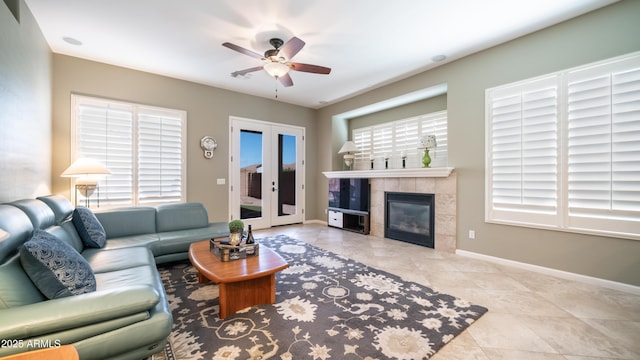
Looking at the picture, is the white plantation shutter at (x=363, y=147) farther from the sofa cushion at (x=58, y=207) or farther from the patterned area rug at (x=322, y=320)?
the sofa cushion at (x=58, y=207)

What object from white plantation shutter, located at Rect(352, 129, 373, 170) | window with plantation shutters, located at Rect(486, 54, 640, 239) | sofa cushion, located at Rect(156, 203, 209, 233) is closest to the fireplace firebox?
window with plantation shutters, located at Rect(486, 54, 640, 239)

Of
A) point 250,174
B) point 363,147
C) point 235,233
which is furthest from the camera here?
point 363,147

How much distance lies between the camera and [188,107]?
4.80 m

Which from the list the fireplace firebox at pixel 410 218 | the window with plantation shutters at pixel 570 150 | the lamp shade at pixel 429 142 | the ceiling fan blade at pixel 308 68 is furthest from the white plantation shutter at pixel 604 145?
the ceiling fan blade at pixel 308 68

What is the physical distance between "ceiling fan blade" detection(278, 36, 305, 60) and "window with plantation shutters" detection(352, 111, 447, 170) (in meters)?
2.79

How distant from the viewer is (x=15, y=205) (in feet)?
6.43

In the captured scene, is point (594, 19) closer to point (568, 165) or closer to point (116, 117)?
point (568, 165)

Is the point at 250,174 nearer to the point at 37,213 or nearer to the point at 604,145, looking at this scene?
the point at 37,213

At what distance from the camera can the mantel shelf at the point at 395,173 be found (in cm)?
401

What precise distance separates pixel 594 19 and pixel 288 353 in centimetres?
449

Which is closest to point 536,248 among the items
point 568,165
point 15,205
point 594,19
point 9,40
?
point 568,165

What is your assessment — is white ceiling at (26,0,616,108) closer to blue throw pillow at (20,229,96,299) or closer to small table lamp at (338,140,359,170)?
small table lamp at (338,140,359,170)

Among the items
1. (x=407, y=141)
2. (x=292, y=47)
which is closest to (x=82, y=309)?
(x=292, y=47)

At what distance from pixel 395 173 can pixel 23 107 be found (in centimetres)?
502
